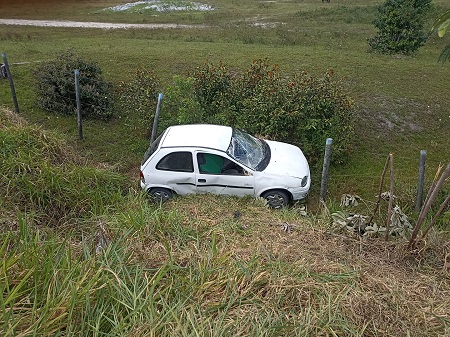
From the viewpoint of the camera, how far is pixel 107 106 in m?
10.2

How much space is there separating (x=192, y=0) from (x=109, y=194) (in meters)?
40.3

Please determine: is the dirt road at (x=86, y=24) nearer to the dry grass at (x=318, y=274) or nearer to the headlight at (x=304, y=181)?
the headlight at (x=304, y=181)

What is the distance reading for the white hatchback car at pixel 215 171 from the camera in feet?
22.2

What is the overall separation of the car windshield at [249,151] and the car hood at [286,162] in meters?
0.12

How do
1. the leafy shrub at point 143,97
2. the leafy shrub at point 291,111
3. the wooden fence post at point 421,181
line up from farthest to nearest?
the leafy shrub at point 143,97, the leafy shrub at point 291,111, the wooden fence post at point 421,181

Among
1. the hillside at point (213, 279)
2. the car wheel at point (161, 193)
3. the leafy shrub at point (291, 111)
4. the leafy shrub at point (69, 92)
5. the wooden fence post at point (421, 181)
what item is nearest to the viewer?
the hillside at point (213, 279)

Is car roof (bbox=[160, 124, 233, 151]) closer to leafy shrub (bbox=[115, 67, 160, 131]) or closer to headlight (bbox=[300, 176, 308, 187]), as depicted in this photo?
headlight (bbox=[300, 176, 308, 187])

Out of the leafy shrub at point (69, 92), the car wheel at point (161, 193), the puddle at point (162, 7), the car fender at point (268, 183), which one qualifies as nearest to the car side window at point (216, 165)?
the car fender at point (268, 183)

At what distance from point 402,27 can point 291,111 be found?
11.3 m

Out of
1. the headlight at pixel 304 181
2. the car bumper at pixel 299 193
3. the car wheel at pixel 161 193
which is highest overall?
the headlight at pixel 304 181

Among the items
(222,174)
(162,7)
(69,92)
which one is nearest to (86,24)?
(162,7)

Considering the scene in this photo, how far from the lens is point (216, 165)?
22.3 feet

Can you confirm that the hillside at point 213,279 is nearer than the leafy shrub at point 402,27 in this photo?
Yes

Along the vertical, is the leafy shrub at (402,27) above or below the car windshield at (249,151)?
above
